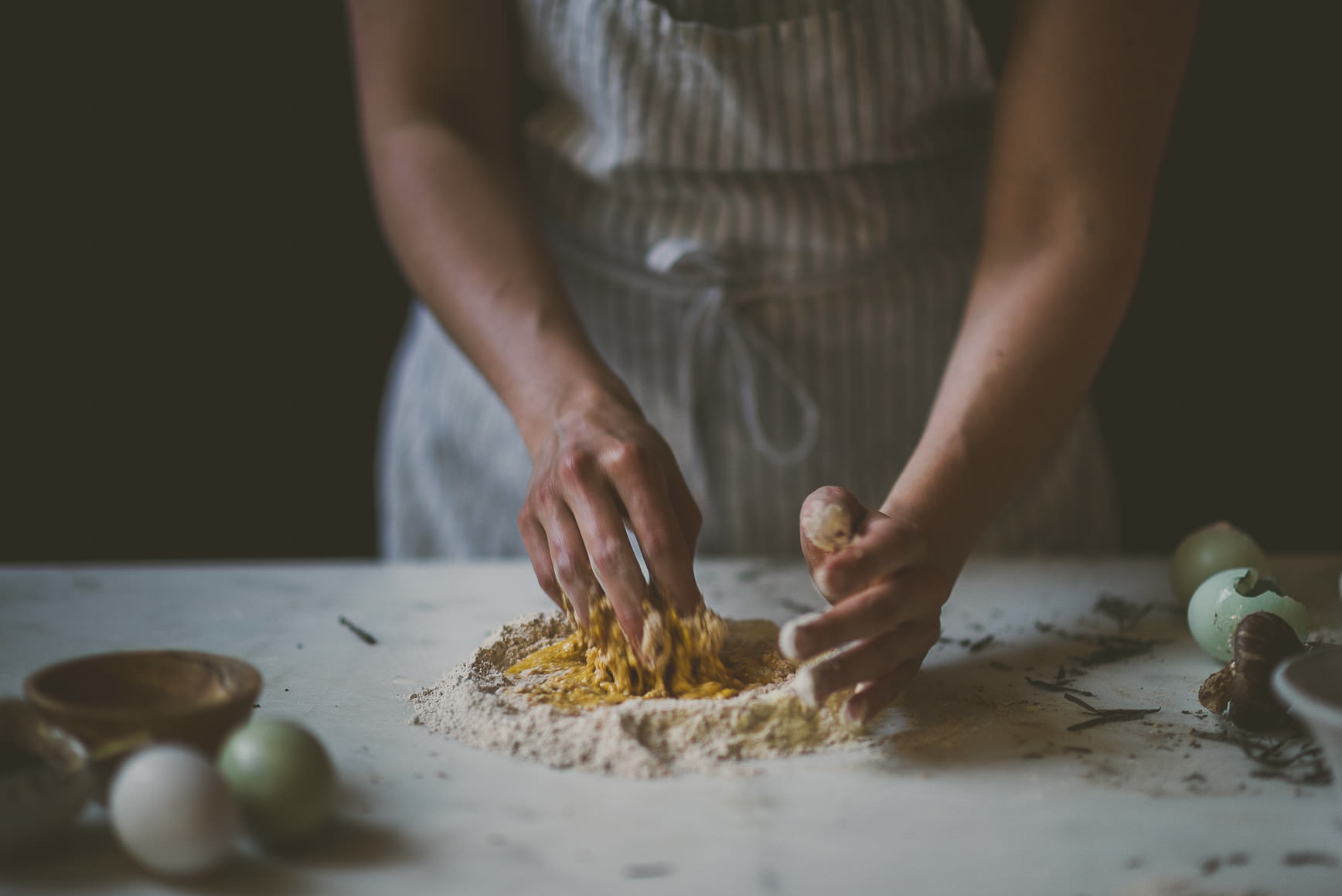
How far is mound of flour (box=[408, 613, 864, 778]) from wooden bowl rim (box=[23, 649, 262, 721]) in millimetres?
191

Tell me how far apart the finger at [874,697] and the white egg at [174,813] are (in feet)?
1.58

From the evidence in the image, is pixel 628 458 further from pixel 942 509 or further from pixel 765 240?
pixel 765 240

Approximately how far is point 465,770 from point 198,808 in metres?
0.23

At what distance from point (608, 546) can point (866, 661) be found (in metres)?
0.26

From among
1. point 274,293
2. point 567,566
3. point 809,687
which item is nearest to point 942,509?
point 809,687

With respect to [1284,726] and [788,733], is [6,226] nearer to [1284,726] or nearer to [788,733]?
[788,733]

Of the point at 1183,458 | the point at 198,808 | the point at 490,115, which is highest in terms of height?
the point at 490,115

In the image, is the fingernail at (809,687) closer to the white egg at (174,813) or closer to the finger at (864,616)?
the finger at (864,616)

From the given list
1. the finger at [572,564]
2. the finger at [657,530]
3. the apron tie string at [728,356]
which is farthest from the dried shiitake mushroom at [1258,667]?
the apron tie string at [728,356]

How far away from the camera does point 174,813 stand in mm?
642

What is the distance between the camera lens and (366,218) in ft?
7.78

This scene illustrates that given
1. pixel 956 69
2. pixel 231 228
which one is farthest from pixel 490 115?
pixel 231 228

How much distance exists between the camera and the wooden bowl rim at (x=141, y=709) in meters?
0.72

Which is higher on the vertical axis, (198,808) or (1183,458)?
(198,808)
